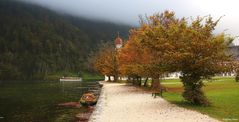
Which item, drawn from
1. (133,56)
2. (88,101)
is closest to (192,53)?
(88,101)

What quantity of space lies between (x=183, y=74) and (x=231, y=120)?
13395 mm

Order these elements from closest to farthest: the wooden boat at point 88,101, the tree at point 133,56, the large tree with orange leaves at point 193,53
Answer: the large tree with orange leaves at point 193,53 → the wooden boat at point 88,101 → the tree at point 133,56

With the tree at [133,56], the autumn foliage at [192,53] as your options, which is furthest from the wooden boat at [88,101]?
the tree at [133,56]

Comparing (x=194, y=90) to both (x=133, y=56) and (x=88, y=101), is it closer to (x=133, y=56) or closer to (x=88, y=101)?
(x=88, y=101)

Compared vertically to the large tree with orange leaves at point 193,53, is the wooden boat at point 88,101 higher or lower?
lower

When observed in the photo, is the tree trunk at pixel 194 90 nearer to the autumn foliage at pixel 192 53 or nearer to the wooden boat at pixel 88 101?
the autumn foliage at pixel 192 53

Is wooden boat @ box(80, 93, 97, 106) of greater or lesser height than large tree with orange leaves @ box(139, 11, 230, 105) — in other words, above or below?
below

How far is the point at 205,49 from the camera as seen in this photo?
40.1m

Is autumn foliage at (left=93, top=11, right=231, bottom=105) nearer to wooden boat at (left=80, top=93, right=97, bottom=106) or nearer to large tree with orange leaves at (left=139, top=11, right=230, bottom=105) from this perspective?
large tree with orange leaves at (left=139, top=11, right=230, bottom=105)

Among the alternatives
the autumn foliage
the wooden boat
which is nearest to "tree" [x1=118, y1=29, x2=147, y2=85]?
the wooden boat

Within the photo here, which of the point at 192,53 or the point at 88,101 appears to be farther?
the point at 88,101

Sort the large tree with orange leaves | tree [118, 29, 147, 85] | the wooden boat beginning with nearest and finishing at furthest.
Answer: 1. the large tree with orange leaves
2. the wooden boat
3. tree [118, 29, 147, 85]

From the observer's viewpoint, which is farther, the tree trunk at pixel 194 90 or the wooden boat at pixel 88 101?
the wooden boat at pixel 88 101

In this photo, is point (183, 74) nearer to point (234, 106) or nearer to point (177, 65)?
point (177, 65)
